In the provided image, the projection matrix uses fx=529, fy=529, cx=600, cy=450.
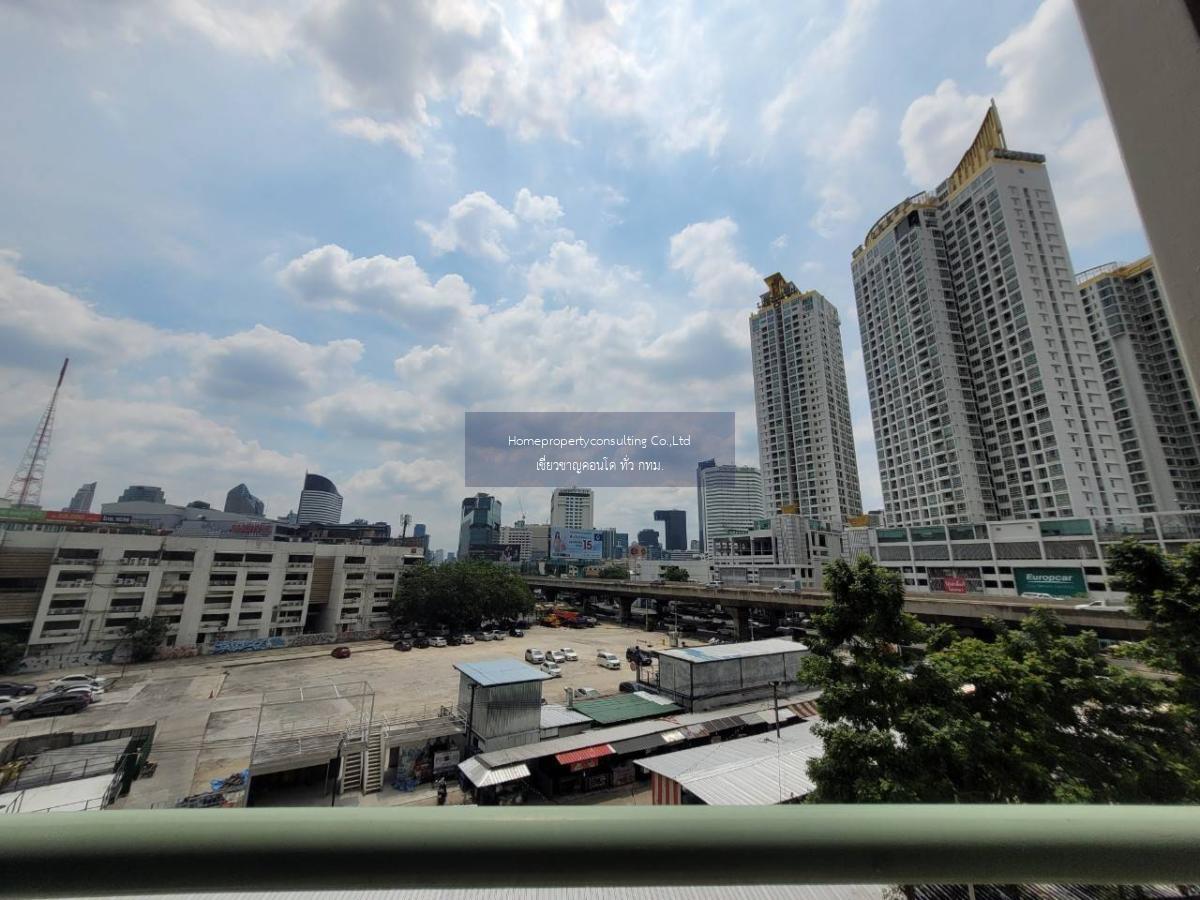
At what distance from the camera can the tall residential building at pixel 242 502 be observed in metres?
162

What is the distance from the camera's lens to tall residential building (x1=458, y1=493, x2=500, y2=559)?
415 ft

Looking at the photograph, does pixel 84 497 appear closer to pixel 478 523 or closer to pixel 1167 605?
pixel 478 523

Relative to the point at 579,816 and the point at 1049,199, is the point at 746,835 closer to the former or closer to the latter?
the point at 579,816

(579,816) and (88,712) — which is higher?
(579,816)

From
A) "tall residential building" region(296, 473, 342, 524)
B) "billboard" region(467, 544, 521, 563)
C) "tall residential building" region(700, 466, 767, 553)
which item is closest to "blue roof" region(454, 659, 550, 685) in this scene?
"billboard" region(467, 544, 521, 563)

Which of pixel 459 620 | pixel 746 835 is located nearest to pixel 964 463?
pixel 459 620

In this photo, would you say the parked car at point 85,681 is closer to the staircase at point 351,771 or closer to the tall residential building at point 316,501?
the staircase at point 351,771

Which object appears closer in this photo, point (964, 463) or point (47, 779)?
point (47, 779)

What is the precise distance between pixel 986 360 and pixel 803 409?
2031 centimetres

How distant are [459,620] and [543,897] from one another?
135 feet

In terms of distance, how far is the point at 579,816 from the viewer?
638mm

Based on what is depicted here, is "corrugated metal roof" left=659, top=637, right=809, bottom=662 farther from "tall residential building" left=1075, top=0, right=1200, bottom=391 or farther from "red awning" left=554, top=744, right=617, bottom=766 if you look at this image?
"tall residential building" left=1075, top=0, right=1200, bottom=391

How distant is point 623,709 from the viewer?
1711 centimetres

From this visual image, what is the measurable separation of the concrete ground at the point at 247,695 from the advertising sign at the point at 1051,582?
24.2 m
